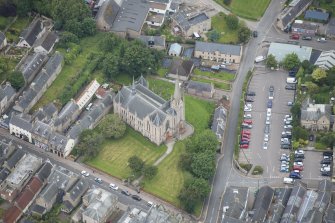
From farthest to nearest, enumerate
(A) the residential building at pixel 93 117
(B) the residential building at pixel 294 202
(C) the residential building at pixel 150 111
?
(A) the residential building at pixel 93 117
(C) the residential building at pixel 150 111
(B) the residential building at pixel 294 202

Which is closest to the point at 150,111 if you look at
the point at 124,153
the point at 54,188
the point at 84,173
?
the point at 124,153

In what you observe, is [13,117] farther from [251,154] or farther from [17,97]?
[251,154]

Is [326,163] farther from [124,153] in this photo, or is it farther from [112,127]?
[112,127]

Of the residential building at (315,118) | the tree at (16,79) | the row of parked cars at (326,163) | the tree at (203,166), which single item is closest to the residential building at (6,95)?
the tree at (16,79)

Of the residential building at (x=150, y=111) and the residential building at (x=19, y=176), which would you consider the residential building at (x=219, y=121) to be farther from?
the residential building at (x=19, y=176)

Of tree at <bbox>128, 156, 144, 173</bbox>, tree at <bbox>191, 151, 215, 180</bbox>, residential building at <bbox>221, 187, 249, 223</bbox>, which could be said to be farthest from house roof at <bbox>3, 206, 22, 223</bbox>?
residential building at <bbox>221, 187, 249, 223</bbox>

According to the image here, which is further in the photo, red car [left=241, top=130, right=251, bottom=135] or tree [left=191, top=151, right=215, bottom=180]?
red car [left=241, top=130, right=251, bottom=135]

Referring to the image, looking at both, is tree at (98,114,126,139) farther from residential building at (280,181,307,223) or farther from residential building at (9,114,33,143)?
residential building at (280,181,307,223)
